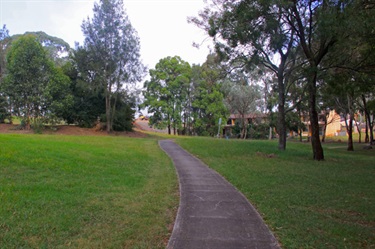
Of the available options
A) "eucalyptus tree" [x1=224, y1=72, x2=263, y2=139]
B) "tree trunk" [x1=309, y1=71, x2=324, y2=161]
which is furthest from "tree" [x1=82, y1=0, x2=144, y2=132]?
"tree trunk" [x1=309, y1=71, x2=324, y2=161]

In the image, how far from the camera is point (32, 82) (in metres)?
30.5

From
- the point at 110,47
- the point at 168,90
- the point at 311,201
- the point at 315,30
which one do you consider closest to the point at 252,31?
the point at 315,30

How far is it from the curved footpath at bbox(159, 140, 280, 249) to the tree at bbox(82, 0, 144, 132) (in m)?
27.3

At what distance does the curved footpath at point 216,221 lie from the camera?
460 centimetres

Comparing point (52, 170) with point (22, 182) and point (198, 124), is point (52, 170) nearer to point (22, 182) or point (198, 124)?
point (22, 182)

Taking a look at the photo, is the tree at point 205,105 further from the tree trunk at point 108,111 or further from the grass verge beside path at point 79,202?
the grass verge beside path at point 79,202

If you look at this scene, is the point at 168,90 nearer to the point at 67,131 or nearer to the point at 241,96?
the point at 241,96

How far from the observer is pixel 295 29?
16.4 m

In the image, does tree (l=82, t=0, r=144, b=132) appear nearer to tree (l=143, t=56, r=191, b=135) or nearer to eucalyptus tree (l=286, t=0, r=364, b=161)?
tree (l=143, t=56, r=191, b=135)

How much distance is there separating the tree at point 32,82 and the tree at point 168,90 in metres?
14.1

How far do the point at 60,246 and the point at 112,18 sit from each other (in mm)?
32140

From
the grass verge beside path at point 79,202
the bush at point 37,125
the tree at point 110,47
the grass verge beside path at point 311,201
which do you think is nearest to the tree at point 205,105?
the tree at point 110,47

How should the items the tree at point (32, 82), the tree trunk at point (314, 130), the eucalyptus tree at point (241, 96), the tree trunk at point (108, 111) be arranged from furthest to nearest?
the eucalyptus tree at point (241, 96) → the tree trunk at point (108, 111) → the tree at point (32, 82) → the tree trunk at point (314, 130)

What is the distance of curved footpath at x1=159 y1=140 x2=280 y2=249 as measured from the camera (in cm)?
460
